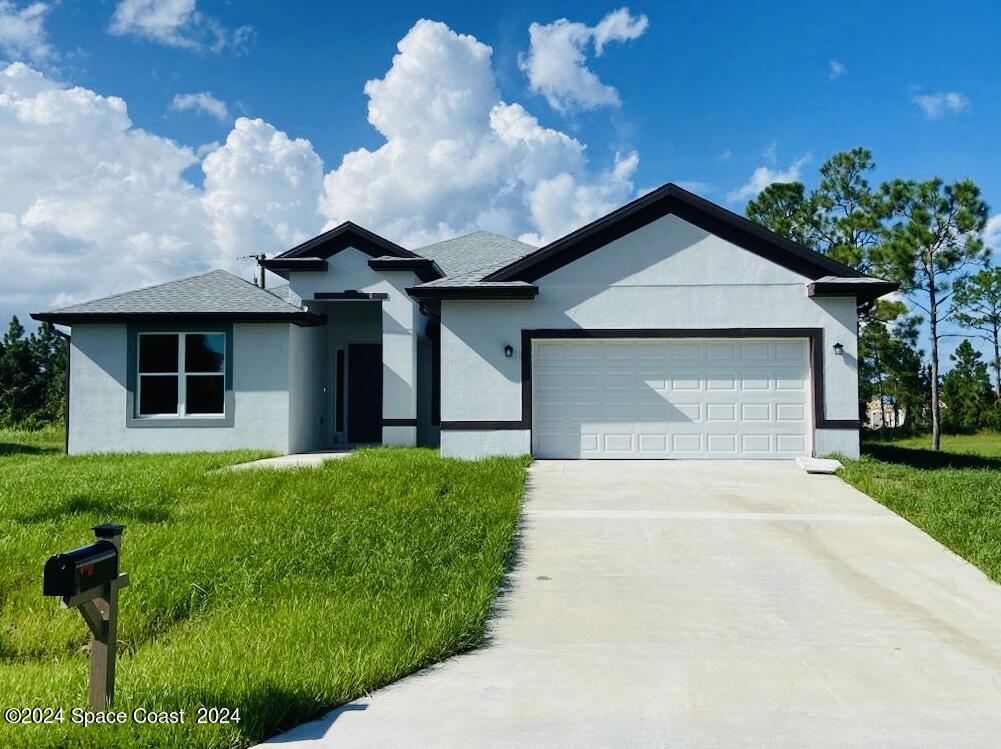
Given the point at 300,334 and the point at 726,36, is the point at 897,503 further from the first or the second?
the point at 300,334

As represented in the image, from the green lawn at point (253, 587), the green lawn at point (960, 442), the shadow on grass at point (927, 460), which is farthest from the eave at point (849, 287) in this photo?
the green lawn at point (960, 442)

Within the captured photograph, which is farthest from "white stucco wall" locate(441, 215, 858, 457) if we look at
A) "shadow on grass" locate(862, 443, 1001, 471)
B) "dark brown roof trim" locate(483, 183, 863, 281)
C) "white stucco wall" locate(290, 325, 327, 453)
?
"white stucco wall" locate(290, 325, 327, 453)

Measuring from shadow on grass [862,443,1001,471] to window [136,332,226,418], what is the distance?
1278 centimetres

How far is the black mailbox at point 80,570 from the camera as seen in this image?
324 cm

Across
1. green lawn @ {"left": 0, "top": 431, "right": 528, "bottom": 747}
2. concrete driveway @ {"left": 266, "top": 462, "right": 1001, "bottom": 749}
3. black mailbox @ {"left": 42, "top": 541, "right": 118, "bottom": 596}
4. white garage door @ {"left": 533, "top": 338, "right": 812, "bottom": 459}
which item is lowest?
concrete driveway @ {"left": 266, "top": 462, "right": 1001, "bottom": 749}

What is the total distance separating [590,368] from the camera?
13.3m

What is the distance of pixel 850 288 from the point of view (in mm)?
12719

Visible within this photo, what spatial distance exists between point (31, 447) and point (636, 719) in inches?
761

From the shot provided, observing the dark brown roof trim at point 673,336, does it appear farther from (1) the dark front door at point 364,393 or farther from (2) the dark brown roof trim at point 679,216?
(1) the dark front door at point 364,393

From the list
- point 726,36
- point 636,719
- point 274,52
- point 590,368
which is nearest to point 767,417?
point 590,368

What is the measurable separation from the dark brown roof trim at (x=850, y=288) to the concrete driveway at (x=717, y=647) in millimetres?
5091

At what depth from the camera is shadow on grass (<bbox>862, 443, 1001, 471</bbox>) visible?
13.1m

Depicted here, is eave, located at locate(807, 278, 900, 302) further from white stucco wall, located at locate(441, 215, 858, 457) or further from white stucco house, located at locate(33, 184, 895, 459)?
white stucco wall, located at locate(441, 215, 858, 457)

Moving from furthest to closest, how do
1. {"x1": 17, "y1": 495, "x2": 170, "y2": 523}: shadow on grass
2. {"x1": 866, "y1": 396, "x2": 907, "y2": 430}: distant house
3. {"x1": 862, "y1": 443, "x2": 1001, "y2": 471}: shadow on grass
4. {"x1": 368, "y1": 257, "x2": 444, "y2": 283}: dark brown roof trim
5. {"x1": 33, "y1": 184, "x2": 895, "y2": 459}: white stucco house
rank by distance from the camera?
1. {"x1": 866, "y1": 396, "x2": 907, "y2": 430}: distant house
2. {"x1": 368, "y1": 257, "x2": 444, "y2": 283}: dark brown roof trim
3. {"x1": 862, "y1": 443, "x2": 1001, "y2": 471}: shadow on grass
4. {"x1": 33, "y1": 184, "x2": 895, "y2": 459}: white stucco house
5. {"x1": 17, "y1": 495, "x2": 170, "y2": 523}: shadow on grass
